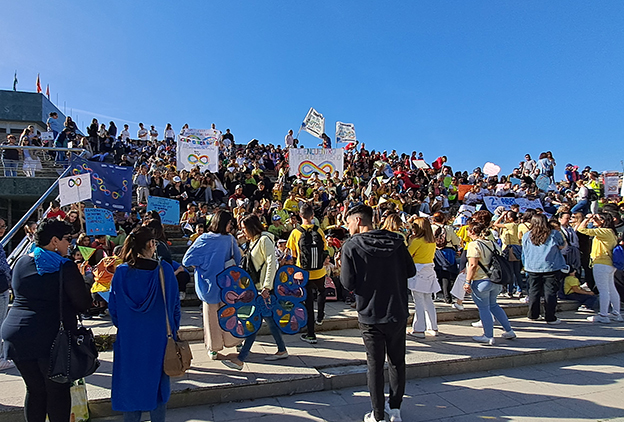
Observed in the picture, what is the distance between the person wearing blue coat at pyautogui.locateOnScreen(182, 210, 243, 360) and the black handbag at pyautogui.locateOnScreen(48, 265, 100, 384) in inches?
62.7

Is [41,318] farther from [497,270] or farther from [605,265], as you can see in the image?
[605,265]

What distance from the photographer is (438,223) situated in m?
7.36

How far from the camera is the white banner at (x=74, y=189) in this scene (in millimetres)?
8164

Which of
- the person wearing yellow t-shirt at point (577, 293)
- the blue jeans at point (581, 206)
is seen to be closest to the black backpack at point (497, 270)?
the person wearing yellow t-shirt at point (577, 293)

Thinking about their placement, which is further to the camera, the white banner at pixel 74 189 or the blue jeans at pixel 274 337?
the white banner at pixel 74 189

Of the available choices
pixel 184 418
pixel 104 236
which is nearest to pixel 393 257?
pixel 184 418

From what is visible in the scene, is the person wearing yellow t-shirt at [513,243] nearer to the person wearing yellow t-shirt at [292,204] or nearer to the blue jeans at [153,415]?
the person wearing yellow t-shirt at [292,204]

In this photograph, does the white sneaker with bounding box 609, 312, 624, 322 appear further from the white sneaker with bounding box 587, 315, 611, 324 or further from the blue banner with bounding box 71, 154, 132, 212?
the blue banner with bounding box 71, 154, 132, 212

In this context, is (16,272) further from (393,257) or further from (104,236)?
(104,236)

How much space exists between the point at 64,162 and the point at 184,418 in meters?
10.6

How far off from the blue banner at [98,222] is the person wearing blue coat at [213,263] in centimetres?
514

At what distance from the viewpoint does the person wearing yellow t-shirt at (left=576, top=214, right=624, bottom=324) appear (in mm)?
6316

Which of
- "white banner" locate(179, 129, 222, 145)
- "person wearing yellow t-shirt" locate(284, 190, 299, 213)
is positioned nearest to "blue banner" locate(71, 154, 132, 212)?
"white banner" locate(179, 129, 222, 145)

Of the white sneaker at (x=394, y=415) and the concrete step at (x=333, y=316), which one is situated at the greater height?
the concrete step at (x=333, y=316)
